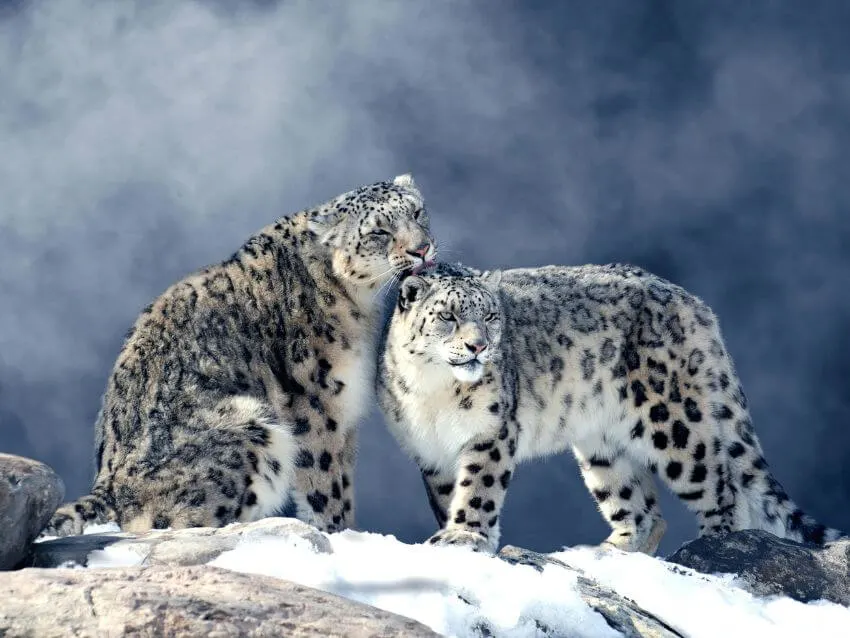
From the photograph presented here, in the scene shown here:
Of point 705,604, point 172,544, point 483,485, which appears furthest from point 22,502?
point 705,604

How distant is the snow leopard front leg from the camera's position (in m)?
8.55

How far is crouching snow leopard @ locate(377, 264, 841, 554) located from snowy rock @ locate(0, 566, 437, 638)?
3.59 meters

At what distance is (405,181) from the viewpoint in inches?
384

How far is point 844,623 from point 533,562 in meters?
2.12

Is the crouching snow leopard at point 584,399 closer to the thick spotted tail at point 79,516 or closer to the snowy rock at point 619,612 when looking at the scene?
the snowy rock at point 619,612

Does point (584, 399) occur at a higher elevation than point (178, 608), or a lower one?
higher

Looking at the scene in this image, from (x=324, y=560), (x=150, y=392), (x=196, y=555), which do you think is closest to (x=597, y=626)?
(x=324, y=560)

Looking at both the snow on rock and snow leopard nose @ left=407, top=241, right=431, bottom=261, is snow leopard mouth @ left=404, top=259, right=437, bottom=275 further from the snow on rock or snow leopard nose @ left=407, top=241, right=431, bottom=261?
the snow on rock

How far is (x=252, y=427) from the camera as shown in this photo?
8.26 meters

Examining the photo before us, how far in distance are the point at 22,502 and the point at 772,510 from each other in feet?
18.6

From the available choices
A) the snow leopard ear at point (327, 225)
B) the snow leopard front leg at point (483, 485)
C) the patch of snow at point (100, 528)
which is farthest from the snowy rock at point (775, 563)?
the patch of snow at point (100, 528)

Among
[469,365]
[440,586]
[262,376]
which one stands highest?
[469,365]

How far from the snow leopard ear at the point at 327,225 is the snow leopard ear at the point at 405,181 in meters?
0.67

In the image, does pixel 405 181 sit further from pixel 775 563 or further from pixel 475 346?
pixel 775 563
